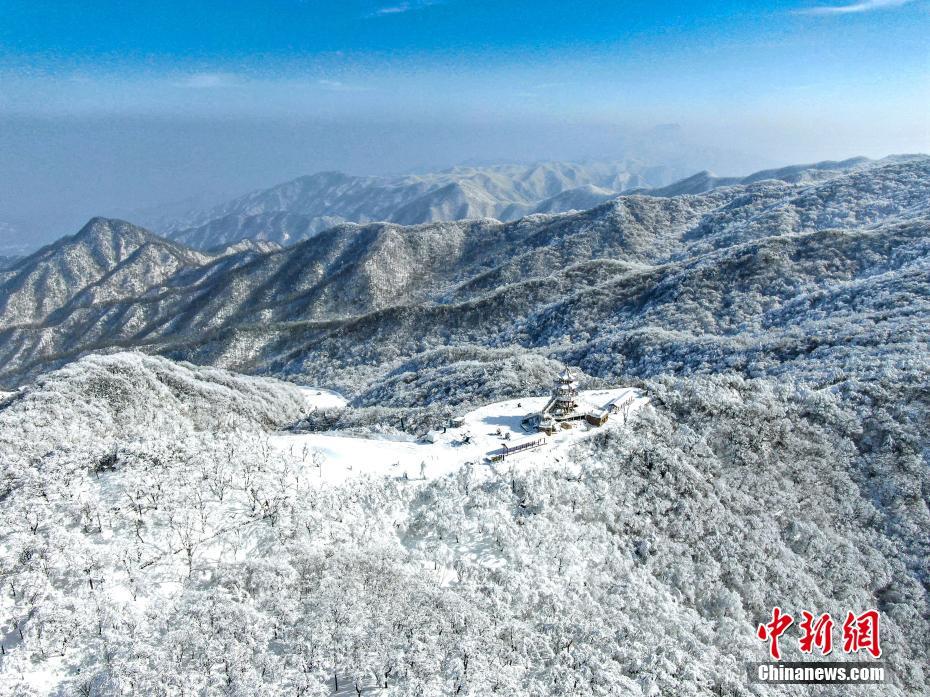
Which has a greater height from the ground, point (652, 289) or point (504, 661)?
point (652, 289)

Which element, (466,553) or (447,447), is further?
(447,447)

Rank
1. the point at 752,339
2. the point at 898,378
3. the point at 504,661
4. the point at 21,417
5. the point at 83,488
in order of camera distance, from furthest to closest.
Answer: the point at 752,339
the point at 21,417
the point at 898,378
the point at 83,488
the point at 504,661

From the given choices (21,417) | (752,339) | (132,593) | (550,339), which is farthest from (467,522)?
(550,339)

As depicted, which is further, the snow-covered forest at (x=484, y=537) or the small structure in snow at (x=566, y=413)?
the small structure in snow at (x=566, y=413)

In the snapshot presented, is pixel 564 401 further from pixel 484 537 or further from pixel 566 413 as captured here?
pixel 484 537

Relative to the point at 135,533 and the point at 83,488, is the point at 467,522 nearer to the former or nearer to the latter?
the point at 135,533

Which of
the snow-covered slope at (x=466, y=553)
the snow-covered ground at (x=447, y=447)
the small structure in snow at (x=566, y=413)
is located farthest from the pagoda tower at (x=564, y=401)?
the snow-covered slope at (x=466, y=553)

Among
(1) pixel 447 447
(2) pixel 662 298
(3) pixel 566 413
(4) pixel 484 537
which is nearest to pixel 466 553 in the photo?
(4) pixel 484 537

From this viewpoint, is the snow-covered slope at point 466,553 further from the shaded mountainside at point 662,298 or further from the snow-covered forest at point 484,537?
the shaded mountainside at point 662,298
